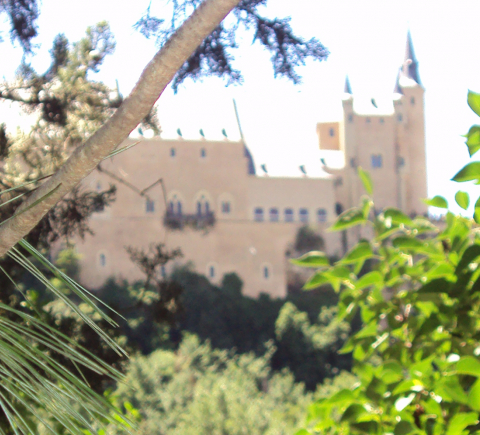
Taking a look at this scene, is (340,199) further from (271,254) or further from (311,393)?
(311,393)

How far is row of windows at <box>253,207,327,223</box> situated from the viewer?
88.6 ft

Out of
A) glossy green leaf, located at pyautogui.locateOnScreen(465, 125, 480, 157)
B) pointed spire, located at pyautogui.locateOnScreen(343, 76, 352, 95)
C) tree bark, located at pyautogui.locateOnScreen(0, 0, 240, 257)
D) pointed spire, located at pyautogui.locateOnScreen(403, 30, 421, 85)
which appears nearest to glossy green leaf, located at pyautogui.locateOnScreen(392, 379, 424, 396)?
glossy green leaf, located at pyautogui.locateOnScreen(465, 125, 480, 157)

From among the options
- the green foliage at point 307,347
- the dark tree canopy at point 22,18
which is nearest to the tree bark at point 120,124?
the dark tree canopy at point 22,18

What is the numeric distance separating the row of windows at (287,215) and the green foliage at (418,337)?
2569 cm

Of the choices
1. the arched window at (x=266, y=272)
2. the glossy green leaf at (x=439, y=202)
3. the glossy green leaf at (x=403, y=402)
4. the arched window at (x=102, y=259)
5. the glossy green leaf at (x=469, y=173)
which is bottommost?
the arched window at (x=266, y=272)

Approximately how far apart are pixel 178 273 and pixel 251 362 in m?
4.01

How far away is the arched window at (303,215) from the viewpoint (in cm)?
2711

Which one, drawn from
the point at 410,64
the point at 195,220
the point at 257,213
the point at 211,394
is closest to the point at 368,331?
the point at 211,394

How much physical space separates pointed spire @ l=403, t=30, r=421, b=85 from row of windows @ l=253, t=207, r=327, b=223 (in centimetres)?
819

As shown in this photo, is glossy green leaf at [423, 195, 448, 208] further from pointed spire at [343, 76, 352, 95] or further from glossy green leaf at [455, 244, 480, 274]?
pointed spire at [343, 76, 352, 95]

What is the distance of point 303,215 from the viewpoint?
27219mm

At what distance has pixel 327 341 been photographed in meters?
25.1

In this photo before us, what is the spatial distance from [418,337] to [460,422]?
246 mm

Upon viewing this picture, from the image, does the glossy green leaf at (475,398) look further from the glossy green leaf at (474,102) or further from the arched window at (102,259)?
the arched window at (102,259)
